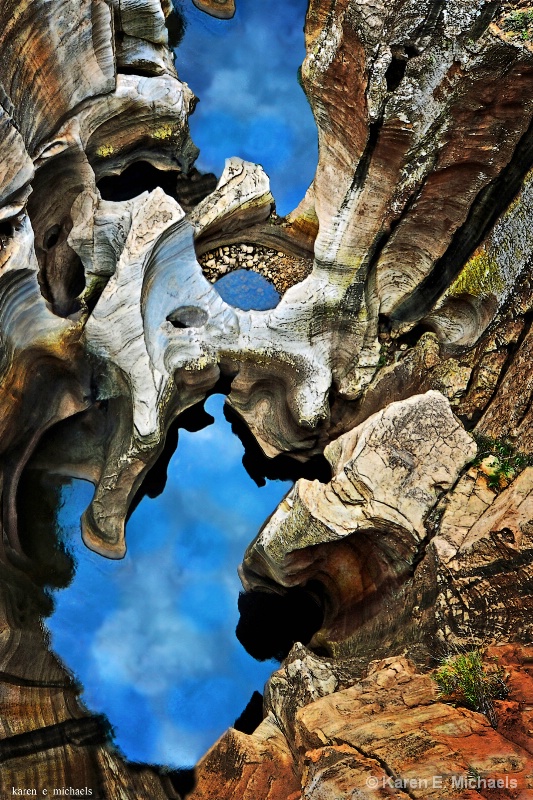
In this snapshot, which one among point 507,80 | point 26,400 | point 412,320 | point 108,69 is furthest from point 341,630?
point 108,69

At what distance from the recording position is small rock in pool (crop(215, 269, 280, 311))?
9.69 meters

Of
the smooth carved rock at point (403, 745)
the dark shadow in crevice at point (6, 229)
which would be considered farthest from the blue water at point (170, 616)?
the dark shadow in crevice at point (6, 229)

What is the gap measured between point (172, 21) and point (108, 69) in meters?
3.59

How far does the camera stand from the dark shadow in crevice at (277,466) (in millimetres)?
9523

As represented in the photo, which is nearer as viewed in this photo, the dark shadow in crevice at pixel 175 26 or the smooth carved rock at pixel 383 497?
the smooth carved rock at pixel 383 497

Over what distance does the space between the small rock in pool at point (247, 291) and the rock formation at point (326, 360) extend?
0.95ft

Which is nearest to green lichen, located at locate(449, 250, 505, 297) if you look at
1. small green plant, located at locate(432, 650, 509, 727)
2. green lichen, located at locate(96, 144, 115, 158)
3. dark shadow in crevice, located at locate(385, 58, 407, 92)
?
dark shadow in crevice, located at locate(385, 58, 407, 92)

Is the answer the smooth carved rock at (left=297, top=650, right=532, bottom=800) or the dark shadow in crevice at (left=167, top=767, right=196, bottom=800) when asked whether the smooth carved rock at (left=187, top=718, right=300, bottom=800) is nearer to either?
the dark shadow in crevice at (left=167, top=767, right=196, bottom=800)

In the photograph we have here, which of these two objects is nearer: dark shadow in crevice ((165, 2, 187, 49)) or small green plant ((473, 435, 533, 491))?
small green plant ((473, 435, 533, 491))

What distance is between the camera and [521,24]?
6.34 meters

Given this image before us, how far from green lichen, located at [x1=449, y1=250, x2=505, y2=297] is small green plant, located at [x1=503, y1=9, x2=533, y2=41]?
2276 mm

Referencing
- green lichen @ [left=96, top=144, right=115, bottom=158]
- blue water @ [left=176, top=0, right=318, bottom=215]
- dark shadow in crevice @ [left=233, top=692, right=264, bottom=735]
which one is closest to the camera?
dark shadow in crevice @ [left=233, top=692, right=264, bottom=735]

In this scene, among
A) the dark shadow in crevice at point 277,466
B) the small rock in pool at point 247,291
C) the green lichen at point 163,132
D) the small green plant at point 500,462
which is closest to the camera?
the small green plant at point 500,462

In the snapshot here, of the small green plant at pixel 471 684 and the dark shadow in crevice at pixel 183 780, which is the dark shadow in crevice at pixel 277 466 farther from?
the small green plant at pixel 471 684
